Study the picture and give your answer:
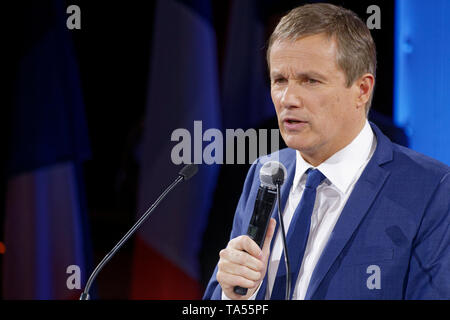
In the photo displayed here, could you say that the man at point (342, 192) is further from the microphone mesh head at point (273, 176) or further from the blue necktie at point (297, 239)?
the microphone mesh head at point (273, 176)

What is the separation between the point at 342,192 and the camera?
1505 millimetres

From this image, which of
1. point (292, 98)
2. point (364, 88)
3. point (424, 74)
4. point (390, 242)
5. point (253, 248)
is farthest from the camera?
point (424, 74)

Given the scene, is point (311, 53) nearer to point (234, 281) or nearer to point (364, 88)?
point (364, 88)

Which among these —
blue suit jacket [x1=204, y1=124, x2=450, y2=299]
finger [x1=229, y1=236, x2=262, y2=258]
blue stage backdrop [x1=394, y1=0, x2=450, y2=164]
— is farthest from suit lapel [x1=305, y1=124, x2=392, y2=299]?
blue stage backdrop [x1=394, y1=0, x2=450, y2=164]

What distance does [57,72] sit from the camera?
2.89 m

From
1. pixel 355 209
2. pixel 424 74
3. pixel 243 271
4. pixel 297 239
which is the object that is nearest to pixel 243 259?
pixel 243 271

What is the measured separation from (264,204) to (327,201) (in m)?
0.33

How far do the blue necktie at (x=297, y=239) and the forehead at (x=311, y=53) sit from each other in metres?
0.35

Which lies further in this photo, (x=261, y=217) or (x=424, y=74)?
(x=424, y=74)

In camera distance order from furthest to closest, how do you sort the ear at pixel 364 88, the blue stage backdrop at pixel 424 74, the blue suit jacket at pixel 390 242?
the blue stage backdrop at pixel 424 74 → the ear at pixel 364 88 → the blue suit jacket at pixel 390 242

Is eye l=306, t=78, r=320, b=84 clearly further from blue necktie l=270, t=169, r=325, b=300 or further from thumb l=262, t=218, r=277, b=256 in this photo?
thumb l=262, t=218, r=277, b=256

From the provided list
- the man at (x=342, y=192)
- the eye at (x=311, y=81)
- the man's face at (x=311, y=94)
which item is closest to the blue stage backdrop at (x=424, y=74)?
the man at (x=342, y=192)

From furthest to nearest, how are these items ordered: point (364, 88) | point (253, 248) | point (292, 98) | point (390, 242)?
1. point (364, 88)
2. point (292, 98)
3. point (390, 242)
4. point (253, 248)

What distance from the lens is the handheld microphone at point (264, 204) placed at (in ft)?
4.08
